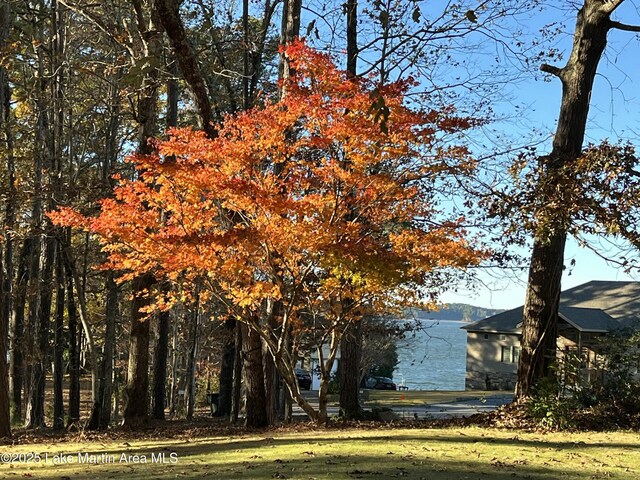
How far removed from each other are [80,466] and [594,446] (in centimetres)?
626

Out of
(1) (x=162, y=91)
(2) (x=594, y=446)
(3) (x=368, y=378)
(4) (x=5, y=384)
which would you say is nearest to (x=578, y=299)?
(3) (x=368, y=378)

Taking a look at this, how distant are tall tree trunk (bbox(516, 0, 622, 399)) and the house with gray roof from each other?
15.0 m

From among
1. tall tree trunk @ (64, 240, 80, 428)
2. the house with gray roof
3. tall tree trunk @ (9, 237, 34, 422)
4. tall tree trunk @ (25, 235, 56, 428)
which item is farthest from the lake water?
tall tree trunk @ (9, 237, 34, 422)

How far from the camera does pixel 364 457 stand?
7461 mm

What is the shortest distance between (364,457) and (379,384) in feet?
112

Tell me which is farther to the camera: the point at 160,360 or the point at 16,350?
the point at 16,350

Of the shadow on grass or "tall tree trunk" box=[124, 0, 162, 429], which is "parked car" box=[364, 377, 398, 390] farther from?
the shadow on grass

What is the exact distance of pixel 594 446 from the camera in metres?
8.36

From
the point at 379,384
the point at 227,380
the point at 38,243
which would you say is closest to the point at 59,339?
the point at 38,243

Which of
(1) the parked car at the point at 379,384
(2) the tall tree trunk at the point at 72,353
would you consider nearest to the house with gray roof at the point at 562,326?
(1) the parked car at the point at 379,384

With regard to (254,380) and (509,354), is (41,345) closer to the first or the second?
(254,380)

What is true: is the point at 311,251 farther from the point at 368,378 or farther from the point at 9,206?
the point at 368,378

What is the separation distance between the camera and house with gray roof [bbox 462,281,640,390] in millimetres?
26391

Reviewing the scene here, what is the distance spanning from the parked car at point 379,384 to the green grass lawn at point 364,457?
31.1 m
